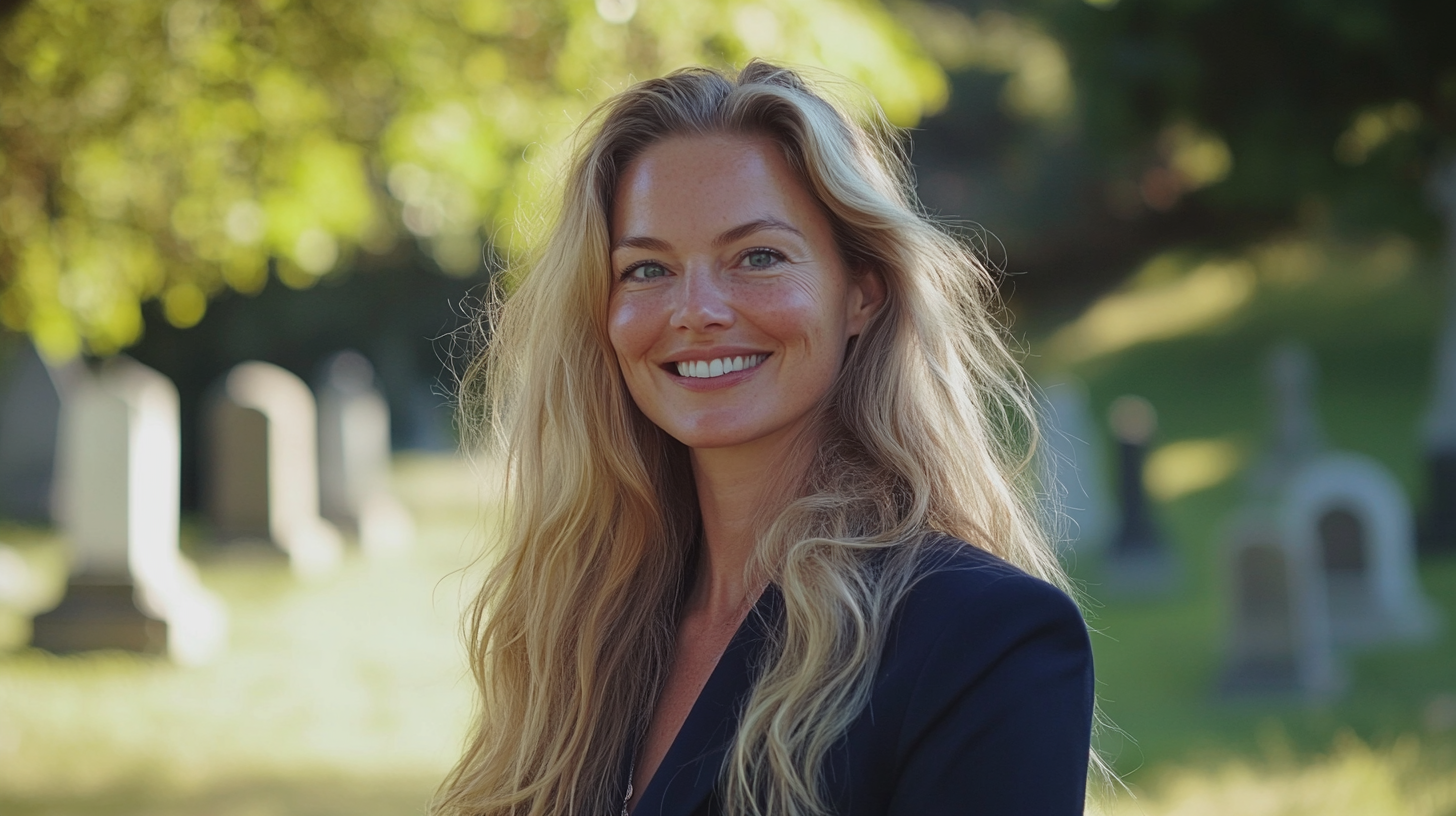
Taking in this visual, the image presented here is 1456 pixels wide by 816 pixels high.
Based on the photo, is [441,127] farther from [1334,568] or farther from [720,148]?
[1334,568]

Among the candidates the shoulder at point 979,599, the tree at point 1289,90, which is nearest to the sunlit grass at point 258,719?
the shoulder at point 979,599

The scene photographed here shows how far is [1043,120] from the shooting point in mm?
30406

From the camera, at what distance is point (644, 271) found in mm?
2482

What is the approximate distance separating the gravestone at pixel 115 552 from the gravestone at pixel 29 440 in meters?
8.13

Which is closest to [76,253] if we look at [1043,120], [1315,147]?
[1315,147]

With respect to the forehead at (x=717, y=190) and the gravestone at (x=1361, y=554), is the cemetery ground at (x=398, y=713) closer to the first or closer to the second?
the gravestone at (x=1361, y=554)

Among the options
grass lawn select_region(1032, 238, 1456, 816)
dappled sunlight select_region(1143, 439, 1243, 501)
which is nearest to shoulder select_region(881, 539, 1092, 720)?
grass lawn select_region(1032, 238, 1456, 816)

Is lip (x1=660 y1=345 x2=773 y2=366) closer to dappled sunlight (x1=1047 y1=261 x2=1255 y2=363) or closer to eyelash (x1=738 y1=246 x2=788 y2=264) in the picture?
eyelash (x1=738 y1=246 x2=788 y2=264)

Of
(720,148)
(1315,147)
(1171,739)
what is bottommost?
(1171,739)

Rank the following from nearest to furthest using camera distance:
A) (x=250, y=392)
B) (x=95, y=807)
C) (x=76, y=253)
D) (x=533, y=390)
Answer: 1. (x=533, y=390)
2. (x=95, y=807)
3. (x=76, y=253)
4. (x=250, y=392)

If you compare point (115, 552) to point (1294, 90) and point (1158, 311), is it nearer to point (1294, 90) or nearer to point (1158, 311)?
point (1294, 90)

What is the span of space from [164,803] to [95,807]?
Result: 317 mm

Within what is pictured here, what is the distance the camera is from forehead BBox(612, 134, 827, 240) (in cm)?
235

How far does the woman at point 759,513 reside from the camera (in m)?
1.92
